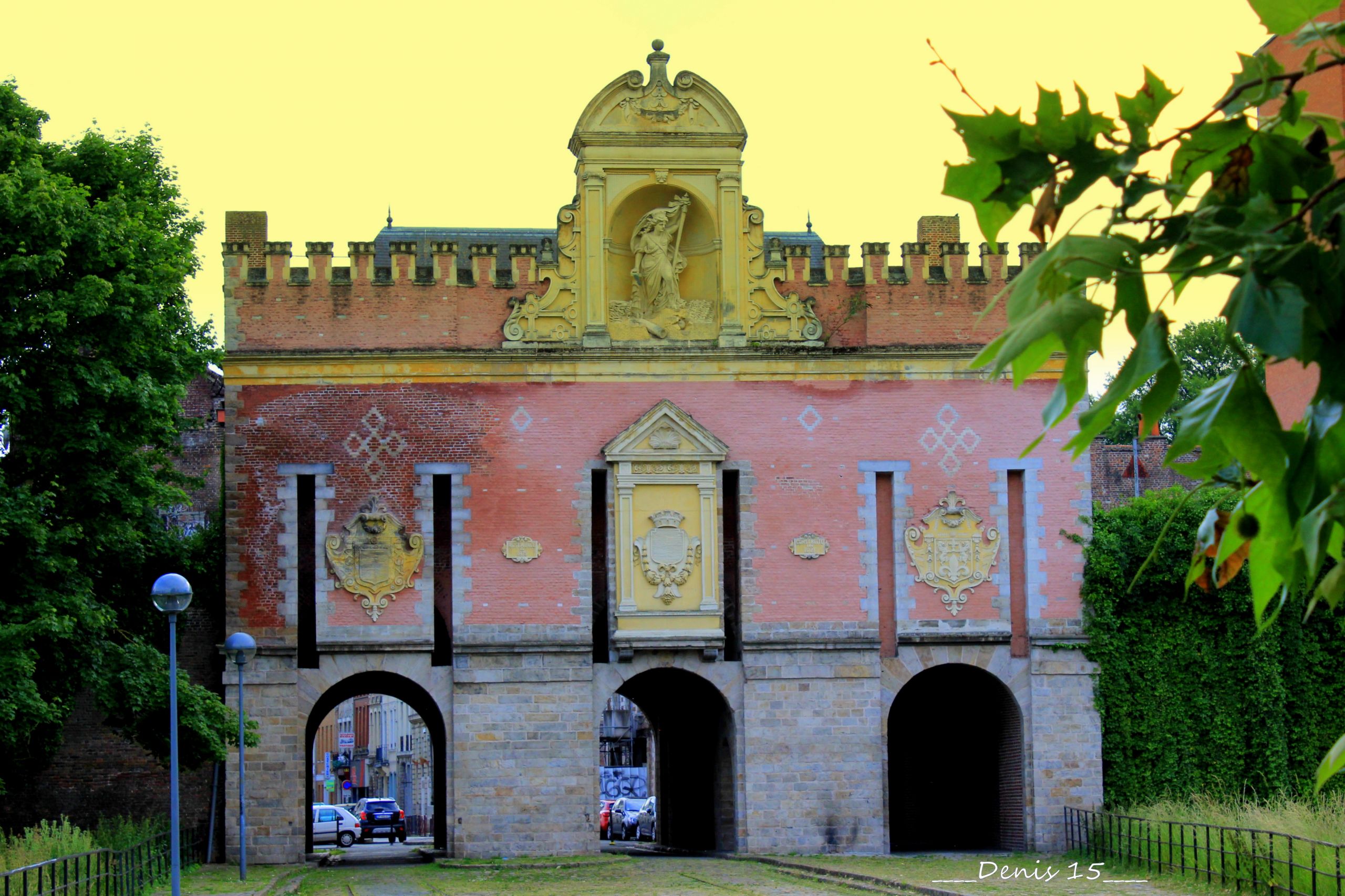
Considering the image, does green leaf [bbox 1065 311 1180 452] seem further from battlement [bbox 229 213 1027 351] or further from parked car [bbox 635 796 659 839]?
parked car [bbox 635 796 659 839]

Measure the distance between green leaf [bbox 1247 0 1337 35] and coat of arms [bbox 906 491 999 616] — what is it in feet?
92.0

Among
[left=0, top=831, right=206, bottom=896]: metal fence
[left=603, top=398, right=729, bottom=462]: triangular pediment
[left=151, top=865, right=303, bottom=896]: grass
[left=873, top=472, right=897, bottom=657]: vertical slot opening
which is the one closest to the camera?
[left=0, top=831, right=206, bottom=896]: metal fence

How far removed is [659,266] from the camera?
102ft

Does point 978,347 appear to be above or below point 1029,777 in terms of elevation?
above

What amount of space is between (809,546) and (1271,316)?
2817cm

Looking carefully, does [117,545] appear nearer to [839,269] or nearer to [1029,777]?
[839,269]

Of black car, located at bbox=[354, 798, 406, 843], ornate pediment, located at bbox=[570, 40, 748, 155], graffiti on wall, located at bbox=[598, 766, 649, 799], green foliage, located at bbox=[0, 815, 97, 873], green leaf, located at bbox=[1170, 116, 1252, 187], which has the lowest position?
graffiti on wall, located at bbox=[598, 766, 649, 799]

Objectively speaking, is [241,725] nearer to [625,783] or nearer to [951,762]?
[951,762]

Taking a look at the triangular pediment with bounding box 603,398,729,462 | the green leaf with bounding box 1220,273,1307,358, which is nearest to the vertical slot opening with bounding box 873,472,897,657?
the triangular pediment with bounding box 603,398,729,462

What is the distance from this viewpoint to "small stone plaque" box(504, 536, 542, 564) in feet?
99.6

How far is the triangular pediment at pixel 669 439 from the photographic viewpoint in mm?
30641

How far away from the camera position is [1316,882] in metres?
19.0

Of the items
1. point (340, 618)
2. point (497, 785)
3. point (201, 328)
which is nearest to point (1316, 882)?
point (497, 785)

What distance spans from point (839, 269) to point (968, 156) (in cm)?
2892
